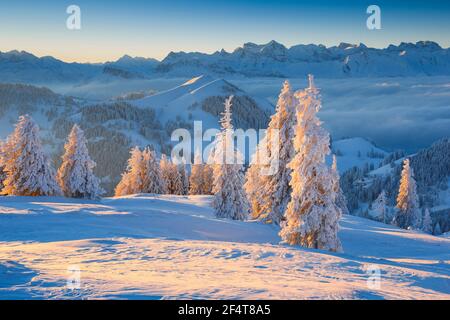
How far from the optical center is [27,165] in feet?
120

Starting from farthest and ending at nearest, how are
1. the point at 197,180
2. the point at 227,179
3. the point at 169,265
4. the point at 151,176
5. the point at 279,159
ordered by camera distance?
the point at 197,180 → the point at 151,176 → the point at 227,179 → the point at 279,159 → the point at 169,265

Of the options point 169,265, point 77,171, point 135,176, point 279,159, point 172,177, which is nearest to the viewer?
point 169,265

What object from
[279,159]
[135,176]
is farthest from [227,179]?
[135,176]

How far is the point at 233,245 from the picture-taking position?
17266mm

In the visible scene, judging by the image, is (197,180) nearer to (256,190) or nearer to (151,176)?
(151,176)

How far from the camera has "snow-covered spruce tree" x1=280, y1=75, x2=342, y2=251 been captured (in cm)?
2095

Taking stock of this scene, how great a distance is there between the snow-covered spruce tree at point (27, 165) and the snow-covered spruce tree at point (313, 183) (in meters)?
24.6

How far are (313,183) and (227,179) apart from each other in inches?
568

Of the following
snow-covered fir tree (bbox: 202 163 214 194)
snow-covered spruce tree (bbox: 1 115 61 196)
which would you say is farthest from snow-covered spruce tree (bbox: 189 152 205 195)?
snow-covered spruce tree (bbox: 1 115 61 196)

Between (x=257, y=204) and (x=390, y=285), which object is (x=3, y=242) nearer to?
(x=390, y=285)

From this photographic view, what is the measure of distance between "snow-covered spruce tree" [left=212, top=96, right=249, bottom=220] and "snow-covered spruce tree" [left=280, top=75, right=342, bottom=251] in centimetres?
1232

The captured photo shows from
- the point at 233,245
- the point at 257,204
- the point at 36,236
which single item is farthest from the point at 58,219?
the point at 257,204

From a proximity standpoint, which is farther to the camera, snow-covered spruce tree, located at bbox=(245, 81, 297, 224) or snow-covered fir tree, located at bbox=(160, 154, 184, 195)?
snow-covered fir tree, located at bbox=(160, 154, 184, 195)

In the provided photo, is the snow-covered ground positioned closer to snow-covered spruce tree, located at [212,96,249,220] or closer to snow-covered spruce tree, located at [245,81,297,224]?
snow-covered spruce tree, located at [245,81,297,224]
